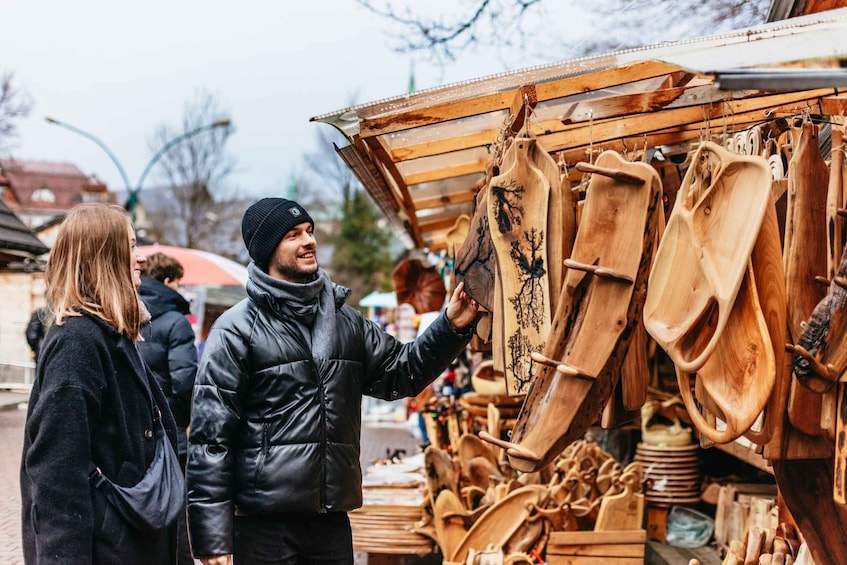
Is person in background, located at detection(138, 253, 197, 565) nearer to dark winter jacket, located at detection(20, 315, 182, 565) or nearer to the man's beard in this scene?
the man's beard

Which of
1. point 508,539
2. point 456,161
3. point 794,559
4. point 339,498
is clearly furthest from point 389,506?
point 794,559

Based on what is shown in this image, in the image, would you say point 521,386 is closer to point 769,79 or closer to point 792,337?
point 792,337

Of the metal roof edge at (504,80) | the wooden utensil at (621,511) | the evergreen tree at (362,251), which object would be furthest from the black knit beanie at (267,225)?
the evergreen tree at (362,251)

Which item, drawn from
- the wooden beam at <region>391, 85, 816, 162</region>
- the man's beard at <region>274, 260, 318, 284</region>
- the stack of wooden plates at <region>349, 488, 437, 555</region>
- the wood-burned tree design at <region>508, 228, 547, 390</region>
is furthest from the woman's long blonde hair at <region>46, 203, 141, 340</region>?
the stack of wooden plates at <region>349, 488, 437, 555</region>

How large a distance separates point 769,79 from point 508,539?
129 inches

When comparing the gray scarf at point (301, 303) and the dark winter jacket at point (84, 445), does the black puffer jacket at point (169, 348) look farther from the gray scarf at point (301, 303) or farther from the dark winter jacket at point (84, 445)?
the dark winter jacket at point (84, 445)

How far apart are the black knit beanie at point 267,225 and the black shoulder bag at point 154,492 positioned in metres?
0.67

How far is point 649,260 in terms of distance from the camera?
7.23 feet

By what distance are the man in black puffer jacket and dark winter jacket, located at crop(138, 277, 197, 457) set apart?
2.07 metres

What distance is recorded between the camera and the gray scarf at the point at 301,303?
309 cm

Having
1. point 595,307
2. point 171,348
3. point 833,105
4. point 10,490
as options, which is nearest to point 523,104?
point 595,307

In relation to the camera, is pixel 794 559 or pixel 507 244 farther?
pixel 794 559

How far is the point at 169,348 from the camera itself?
511 centimetres

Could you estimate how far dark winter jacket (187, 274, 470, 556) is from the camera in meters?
2.91
